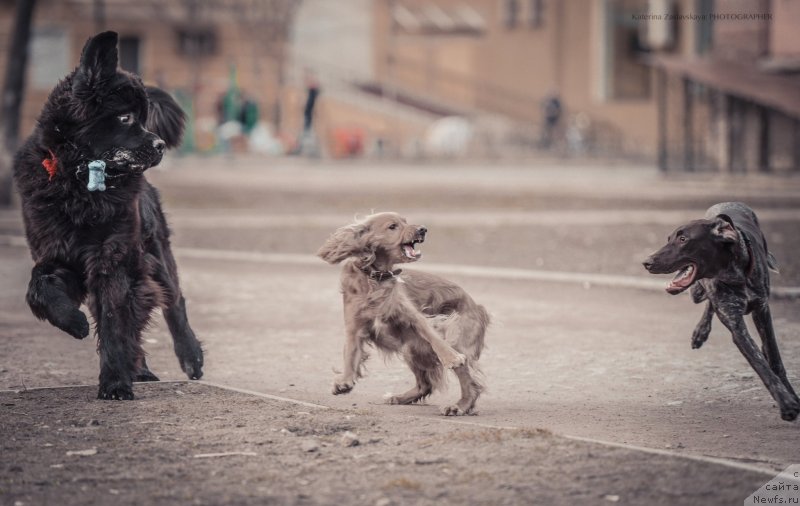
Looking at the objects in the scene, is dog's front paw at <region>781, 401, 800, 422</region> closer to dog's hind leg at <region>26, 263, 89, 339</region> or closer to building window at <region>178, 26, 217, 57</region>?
dog's hind leg at <region>26, 263, 89, 339</region>

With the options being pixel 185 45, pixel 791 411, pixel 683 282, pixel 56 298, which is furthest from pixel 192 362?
pixel 185 45

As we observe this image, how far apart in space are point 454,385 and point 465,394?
962mm

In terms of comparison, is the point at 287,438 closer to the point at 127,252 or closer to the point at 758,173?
the point at 127,252

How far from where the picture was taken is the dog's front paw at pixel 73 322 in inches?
279

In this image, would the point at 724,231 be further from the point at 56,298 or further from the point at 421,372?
the point at 56,298

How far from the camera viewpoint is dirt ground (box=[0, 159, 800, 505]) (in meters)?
5.45

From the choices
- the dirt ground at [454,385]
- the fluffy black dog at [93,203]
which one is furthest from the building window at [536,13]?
the fluffy black dog at [93,203]

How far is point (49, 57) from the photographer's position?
1885 inches

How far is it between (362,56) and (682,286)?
4507 centimetres

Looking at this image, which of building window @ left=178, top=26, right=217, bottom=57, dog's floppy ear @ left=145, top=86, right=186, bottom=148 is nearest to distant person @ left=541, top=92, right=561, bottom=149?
building window @ left=178, top=26, right=217, bottom=57

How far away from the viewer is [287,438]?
6.21m

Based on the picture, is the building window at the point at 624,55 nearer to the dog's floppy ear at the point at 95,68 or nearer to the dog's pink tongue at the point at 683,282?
the dog's pink tongue at the point at 683,282

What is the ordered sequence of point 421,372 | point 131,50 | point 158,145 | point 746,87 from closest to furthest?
point 158,145, point 421,372, point 746,87, point 131,50

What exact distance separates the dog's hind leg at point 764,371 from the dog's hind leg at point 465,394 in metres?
1.31
